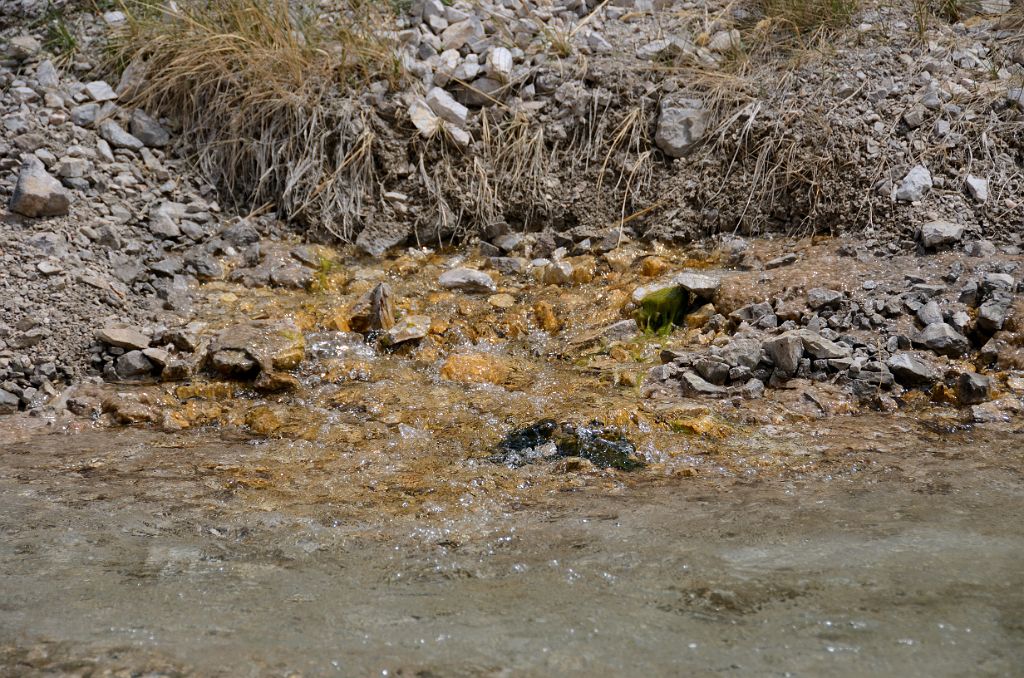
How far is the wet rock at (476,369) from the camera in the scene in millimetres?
4004

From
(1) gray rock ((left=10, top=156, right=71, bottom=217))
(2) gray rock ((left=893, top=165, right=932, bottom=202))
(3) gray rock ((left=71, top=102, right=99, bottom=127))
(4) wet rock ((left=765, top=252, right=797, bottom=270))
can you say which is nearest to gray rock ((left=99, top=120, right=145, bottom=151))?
(3) gray rock ((left=71, top=102, right=99, bottom=127))

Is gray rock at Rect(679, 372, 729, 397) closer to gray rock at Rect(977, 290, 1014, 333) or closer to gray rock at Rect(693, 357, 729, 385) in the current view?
gray rock at Rect(693, 357, 729, 385)

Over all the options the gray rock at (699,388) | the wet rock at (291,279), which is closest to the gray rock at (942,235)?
the gray rock at (699,388)

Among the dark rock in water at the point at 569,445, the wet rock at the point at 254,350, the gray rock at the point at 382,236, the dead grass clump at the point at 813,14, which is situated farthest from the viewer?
the dead grass clump at the point at 813,14

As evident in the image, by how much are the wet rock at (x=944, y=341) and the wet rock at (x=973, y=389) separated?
0.76 feet

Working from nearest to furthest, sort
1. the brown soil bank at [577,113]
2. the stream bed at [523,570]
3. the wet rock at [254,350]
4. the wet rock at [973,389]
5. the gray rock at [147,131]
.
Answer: the stream bed at [523,570] → the wet rock at [973,389] → the wet rock at [254,350] → the brown soil bank at [577,113] → the gray rock at [147,131]

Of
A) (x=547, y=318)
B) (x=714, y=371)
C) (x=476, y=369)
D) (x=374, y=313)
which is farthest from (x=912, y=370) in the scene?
(x=374, y=313)

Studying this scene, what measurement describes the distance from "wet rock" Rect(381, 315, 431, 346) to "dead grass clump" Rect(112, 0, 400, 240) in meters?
1.08

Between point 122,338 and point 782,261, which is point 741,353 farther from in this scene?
point 122,338

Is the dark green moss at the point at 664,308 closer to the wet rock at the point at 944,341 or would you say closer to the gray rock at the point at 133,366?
the wet rock at the point at 944,341

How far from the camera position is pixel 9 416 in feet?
12.0

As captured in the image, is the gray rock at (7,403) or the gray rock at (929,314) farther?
the gray rock at (929,314)

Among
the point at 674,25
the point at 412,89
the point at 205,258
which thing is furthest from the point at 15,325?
the point at 674,25

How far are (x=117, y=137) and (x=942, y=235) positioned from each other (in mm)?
4421
